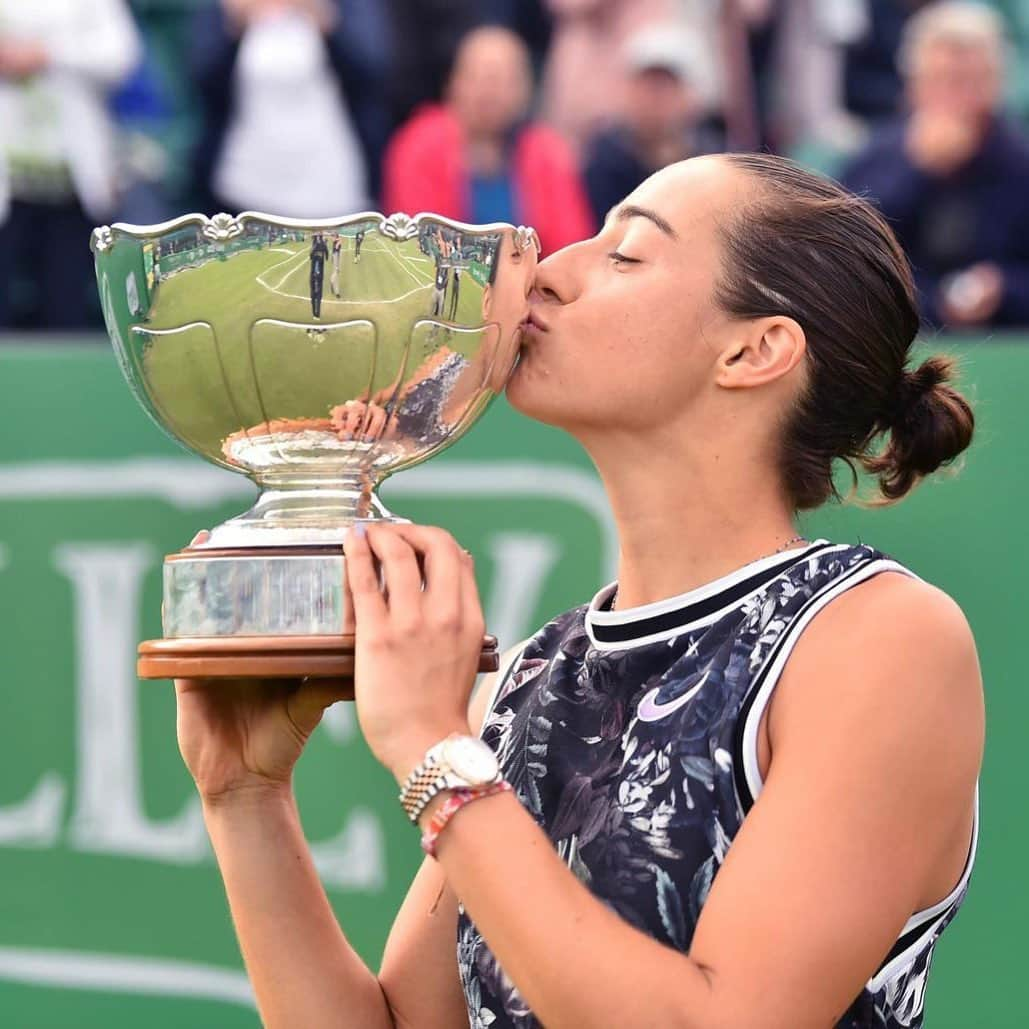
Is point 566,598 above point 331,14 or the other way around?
the other way around

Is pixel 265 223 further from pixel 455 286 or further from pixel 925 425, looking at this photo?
pixel 925 425

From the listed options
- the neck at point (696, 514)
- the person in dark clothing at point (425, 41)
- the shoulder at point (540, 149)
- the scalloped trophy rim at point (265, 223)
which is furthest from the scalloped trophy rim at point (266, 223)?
the person in dark clothing at point (425, 41)

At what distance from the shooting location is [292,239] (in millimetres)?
1483

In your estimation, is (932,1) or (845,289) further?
(932,1)

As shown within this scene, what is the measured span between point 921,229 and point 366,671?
3.03 m

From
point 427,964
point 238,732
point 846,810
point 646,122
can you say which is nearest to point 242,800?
point 238,732

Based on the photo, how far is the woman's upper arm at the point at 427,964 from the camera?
164 cm

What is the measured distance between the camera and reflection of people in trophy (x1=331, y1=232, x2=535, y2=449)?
1.55m

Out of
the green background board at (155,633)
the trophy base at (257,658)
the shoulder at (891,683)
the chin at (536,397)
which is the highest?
the chin at (536,397)

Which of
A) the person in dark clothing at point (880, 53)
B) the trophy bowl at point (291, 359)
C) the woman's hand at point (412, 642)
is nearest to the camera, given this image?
the woman's hand at point (412, 642)

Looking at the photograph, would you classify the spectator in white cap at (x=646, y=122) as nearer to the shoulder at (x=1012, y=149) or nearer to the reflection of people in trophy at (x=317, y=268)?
the shoulder at (x=1012, y=149)

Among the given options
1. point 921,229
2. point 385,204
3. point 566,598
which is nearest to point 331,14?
point 385,204

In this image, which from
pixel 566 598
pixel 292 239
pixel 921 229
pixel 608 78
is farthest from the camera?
pixel 608 78

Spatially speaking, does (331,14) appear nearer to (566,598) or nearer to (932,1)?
(932,1)
